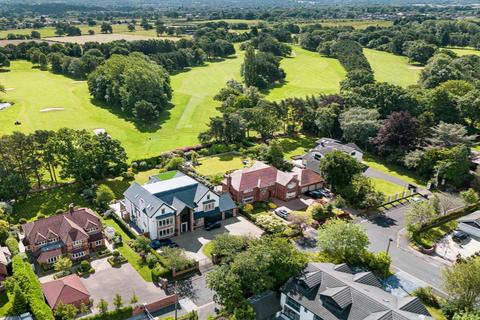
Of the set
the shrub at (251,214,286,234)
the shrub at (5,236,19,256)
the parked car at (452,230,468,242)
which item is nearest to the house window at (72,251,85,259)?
the shrub at (5,236,19,256)

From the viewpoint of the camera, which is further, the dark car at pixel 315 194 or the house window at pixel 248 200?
the dark car at pixel 315 194

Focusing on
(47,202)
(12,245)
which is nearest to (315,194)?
(47,202)

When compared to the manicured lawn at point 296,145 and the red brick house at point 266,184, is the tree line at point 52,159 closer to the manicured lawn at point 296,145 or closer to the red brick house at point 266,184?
the red brick house at point 266,184

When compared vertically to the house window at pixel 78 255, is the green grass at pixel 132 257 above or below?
below

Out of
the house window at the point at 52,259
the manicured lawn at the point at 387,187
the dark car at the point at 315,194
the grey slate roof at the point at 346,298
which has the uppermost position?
the grey slate roof at the point at 346,298

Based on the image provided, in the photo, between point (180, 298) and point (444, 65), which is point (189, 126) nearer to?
point (180, 298)

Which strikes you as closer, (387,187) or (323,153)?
(387,187)

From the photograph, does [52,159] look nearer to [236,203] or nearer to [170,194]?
[170,194]

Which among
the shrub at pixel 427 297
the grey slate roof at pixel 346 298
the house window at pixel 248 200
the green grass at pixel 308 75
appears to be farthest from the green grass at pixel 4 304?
the green grass at pixel 308 75
